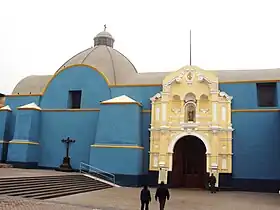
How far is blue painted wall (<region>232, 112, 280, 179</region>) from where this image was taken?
20.1m

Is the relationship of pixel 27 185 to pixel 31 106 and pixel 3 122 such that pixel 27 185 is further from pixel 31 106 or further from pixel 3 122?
pixel 3 122

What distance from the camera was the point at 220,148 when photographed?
67.1 feet

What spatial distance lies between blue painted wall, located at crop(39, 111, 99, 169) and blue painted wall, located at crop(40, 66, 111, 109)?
822mm

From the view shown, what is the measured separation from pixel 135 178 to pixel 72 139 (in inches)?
231

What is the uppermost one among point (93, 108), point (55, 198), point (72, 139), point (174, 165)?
point (93, 108)

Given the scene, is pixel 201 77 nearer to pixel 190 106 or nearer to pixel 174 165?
pixel 190 106

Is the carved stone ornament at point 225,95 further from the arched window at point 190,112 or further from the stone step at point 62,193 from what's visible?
the stone step at point 62,193

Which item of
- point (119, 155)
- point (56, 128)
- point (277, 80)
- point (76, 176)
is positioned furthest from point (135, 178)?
point (277, 80)

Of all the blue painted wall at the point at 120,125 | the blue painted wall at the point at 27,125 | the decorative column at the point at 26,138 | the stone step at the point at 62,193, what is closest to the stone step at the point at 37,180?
the stone step at the point at 62,193

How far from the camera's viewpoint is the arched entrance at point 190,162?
2261 centimetres

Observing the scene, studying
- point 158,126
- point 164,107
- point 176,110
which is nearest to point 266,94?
point 176,110

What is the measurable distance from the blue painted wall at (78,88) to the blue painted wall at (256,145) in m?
9.20

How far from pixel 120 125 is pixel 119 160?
2.25 metres

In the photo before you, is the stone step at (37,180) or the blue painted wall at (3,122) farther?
the blue painted wall at (3,122)
